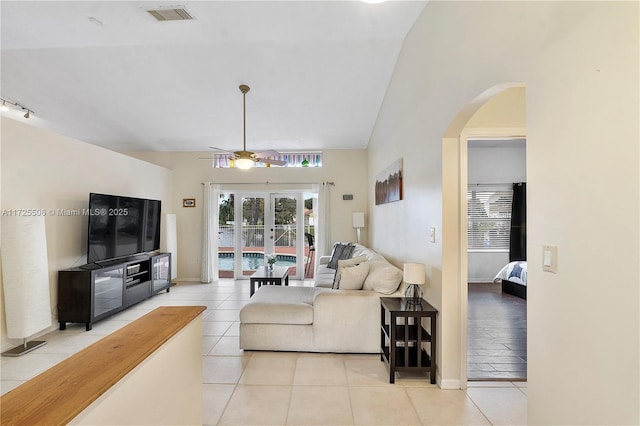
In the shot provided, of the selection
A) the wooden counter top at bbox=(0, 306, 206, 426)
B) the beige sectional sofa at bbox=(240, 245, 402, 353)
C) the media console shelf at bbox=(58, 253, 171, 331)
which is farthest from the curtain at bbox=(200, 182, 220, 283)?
the wooden counter top at bbox=(0, 306, 206, 426)

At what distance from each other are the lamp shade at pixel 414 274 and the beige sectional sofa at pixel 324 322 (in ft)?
1.35

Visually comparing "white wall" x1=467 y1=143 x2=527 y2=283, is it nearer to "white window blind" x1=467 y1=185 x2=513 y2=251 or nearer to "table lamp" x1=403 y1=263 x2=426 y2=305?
"white window blind" x1=467 y1=185 x2=513 y2=251

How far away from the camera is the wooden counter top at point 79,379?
2.36 feet

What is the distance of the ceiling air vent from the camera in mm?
3072

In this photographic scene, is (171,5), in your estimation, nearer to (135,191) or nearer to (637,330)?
(135,191)

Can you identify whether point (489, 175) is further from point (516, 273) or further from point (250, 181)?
point (250, 181)

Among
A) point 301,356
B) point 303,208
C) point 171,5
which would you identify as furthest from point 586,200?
point 303,208

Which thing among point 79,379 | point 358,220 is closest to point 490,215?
point 358,220

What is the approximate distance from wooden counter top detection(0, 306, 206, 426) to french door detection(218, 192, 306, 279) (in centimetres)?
547

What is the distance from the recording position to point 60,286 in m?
3.80

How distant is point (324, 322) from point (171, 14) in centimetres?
356

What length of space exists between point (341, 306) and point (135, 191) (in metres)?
4.42

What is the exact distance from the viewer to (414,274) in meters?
2.73

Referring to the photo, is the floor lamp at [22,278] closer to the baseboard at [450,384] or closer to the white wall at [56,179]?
the white wall at [56,179]
